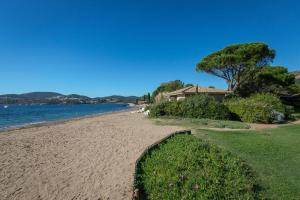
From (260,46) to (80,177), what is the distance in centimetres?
2819

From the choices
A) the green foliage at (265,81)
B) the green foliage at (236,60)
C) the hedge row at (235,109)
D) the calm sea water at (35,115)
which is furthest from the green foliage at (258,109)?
the calm sea water at (35,115)

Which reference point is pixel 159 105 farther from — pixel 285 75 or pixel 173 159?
pixel 285 75

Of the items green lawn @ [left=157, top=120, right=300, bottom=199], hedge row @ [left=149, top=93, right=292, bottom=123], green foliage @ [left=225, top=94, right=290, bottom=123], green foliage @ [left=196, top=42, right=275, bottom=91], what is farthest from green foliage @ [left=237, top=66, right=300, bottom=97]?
green lawn @ [left=157, top=120, right=300, bottom=199]

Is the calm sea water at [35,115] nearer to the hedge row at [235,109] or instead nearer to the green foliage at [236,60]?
the hedge row at [235,109]

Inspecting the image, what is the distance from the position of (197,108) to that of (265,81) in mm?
17762

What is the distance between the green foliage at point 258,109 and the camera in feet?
53.7

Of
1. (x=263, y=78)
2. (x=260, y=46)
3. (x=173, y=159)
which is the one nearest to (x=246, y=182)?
(x=173, y=159)

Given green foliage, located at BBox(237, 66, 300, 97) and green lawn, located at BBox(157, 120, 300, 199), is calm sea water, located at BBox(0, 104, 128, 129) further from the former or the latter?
green foliage, located at BBox(237, 66, 300, 97)

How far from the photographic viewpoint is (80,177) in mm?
5496

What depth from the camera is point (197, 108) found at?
19250mm

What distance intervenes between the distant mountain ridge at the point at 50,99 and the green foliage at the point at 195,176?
132432mm

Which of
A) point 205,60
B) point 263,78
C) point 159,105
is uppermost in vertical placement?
point 205,60

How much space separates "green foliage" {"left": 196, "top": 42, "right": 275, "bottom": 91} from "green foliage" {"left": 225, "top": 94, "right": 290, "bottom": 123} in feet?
29.8

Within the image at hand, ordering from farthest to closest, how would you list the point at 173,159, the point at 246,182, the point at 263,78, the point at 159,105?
the point at 263,78 → the point at 159,105 → the point at 173,159 → the point at 246,182
